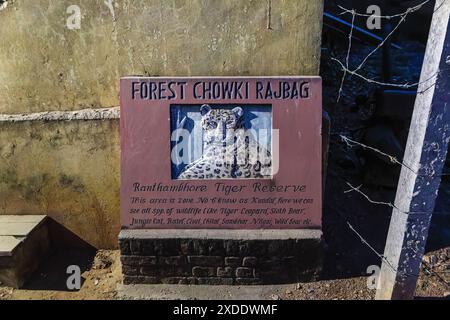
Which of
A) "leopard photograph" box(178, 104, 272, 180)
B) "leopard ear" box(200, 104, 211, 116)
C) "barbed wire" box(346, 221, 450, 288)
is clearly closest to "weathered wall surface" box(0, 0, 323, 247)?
"leopard ear" box(200, 104, 211, 116)

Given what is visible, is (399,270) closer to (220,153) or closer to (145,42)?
(220,153)

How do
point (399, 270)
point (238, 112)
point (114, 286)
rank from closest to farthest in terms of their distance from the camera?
point (399, 270), point (238, 112), point (114, 286)

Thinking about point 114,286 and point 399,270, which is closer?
point 399,270

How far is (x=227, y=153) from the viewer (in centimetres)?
369

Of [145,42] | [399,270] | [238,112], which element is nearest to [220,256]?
[238,112]

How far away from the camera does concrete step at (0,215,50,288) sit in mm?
3613

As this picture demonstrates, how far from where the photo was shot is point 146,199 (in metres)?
3.69

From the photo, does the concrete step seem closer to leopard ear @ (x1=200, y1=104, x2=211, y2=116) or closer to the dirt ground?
the dirt ground

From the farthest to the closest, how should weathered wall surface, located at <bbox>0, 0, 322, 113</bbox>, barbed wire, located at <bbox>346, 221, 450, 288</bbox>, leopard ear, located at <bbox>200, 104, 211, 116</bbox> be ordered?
leopard ear, located at <bbox>200, 104, 211, 116</bbox>
weathered wall surface, located at <bbox>0, 0, 322, 113</bbox>
barbed wire, located at <bbox>346, 221, 450, 288</bbox>

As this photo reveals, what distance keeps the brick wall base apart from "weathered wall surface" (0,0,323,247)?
1.89 ft

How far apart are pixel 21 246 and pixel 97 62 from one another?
164cm

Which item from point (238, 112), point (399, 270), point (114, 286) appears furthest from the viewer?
point (114, 286)

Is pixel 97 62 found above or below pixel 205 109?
above

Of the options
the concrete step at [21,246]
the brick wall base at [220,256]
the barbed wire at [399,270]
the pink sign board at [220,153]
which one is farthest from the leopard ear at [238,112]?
the concrete step at [21,246]
